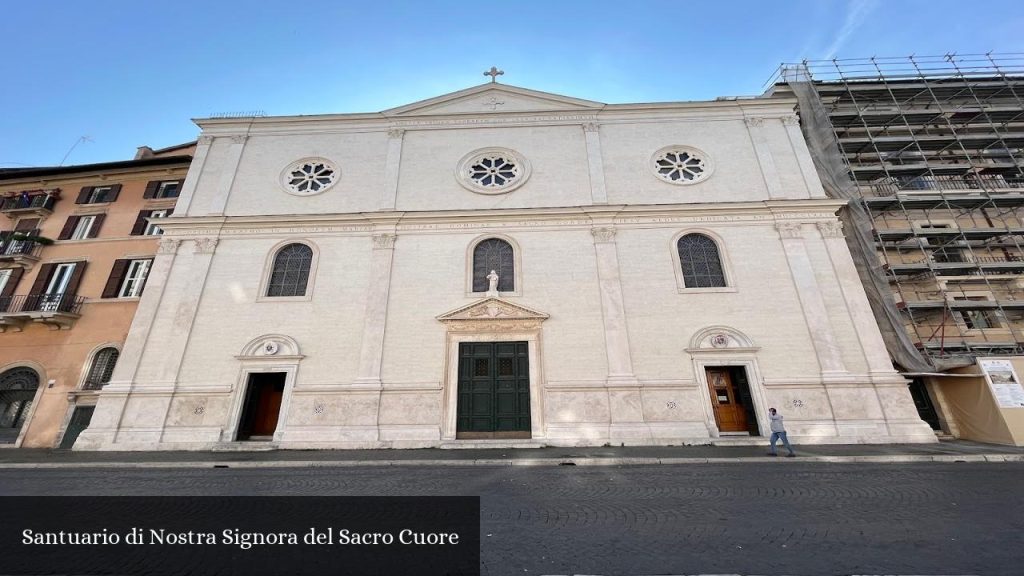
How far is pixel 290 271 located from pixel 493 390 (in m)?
8.46

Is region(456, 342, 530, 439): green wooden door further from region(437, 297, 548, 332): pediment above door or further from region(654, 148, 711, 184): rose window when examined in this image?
region(654, 148, 711, 184): rose window

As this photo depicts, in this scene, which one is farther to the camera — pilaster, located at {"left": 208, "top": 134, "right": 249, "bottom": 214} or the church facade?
pilaster, located at {"left": 208, "top": 134, "right": 249, "bottom": 214}

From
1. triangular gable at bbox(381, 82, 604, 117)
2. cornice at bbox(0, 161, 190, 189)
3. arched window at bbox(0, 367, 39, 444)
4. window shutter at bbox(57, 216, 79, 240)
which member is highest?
triangular gable at bbox(381, 82, 604, 117)

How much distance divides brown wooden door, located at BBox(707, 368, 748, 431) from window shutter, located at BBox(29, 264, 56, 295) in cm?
2468

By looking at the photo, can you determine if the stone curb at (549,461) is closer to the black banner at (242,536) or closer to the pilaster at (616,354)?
the pilaster at (616,354)

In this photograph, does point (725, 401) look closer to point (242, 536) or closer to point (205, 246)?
point (242, 536)

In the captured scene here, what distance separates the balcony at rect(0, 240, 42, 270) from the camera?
16.1 meters

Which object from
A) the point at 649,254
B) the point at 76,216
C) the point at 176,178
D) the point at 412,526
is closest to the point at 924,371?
the point at 649,254

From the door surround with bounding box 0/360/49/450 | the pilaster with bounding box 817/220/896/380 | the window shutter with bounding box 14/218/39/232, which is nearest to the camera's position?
the pilaster with bounding box 817/220/896/380

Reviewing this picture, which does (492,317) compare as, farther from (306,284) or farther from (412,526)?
(412,526)

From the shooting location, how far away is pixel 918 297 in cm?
1458

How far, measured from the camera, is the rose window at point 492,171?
52.7ft

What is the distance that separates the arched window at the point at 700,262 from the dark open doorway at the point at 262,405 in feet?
45.5

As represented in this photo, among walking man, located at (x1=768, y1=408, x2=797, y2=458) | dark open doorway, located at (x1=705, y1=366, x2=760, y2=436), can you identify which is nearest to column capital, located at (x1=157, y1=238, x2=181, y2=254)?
dark open doorway, located at (x1=705, y1=366, x2=760, y2=436)
